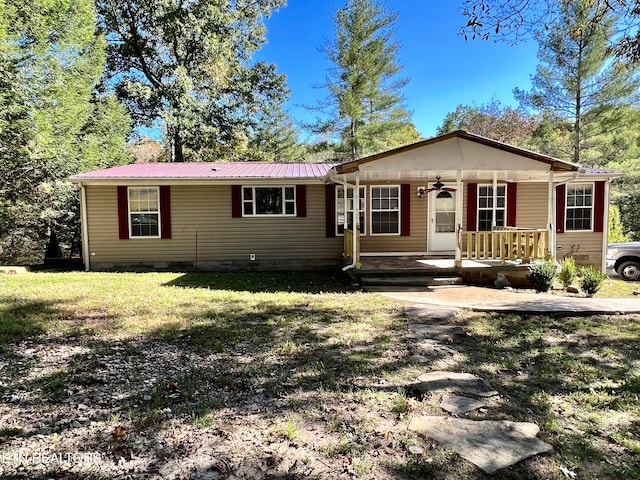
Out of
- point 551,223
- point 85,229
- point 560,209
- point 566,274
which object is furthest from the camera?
point 560,209

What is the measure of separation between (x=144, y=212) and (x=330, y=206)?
16.9 ft

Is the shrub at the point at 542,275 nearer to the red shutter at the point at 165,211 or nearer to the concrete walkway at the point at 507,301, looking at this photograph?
the concrete walkway at the point at 507,301

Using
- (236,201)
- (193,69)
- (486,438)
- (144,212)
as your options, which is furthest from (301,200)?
(193,69)

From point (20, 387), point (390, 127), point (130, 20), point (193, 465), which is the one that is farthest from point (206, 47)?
point (193, 465)

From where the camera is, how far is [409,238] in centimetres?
1101

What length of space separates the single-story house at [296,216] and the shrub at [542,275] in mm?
2436

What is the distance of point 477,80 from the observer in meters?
25.3

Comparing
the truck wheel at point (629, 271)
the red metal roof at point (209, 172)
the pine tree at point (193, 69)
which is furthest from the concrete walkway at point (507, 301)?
the pine tree at point (193, 69)

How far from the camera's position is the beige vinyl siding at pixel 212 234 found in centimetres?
1064

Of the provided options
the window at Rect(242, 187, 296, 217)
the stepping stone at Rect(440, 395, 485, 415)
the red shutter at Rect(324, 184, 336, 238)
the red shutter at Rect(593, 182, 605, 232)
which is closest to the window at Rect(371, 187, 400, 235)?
the red shutter at Rect(324, 184, 336, 238)

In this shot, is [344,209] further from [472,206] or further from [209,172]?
[209,172]

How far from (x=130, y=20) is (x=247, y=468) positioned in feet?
70.0

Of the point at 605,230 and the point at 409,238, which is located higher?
the point at 605,230

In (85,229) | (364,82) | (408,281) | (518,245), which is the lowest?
(408,281)
